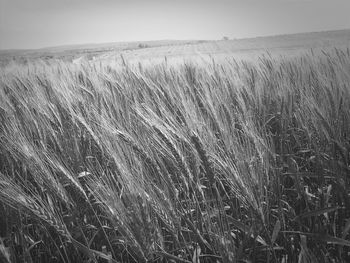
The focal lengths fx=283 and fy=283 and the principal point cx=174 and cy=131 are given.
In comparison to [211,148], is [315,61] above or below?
above

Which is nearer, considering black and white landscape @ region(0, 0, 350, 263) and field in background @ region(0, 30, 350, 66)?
black and white landscape @ region(0, 0, 350, 263)

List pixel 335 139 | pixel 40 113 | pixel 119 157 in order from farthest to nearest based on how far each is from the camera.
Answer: pixel 40 113, pixel 335 139, pixel 119 157

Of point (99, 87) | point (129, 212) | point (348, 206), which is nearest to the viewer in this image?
point (129, 212)

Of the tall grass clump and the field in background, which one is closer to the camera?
the tall grass clump

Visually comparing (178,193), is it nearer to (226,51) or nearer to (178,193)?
(178,193)

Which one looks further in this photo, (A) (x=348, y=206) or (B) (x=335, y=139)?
(B) (x=335, y=139)

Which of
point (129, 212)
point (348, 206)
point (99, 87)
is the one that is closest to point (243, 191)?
point (129, 212)

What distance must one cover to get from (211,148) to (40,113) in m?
0.97

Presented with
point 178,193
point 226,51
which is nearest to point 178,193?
point 178,193

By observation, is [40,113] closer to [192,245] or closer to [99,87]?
[99,87]

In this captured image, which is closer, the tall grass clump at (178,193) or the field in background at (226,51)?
the tall grass clump at (178,193)

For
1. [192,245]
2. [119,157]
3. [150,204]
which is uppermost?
[119,157]

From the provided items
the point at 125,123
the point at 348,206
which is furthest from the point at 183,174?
the point at 348,206

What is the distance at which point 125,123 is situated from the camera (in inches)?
44.9
